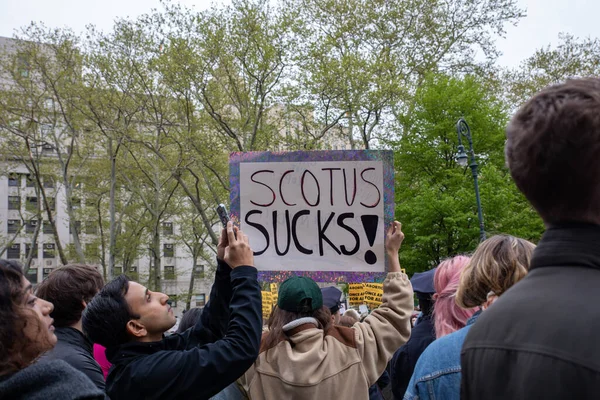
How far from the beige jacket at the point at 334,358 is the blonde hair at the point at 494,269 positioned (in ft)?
1.78

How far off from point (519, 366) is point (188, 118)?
20.7 meters

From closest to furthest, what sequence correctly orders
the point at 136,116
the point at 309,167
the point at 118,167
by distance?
1. the point at 309,167
2. the point at 136,116
3. the point at 118,167

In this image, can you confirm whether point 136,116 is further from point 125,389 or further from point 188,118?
point 125,389

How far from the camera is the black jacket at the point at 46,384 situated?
1.70 m

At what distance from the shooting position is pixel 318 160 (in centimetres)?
352

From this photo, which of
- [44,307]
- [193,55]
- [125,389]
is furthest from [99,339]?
[193,55]

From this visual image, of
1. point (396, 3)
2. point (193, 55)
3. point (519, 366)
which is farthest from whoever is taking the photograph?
point (396, 3)

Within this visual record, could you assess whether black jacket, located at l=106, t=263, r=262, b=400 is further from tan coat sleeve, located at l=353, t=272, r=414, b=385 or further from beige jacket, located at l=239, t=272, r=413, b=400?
tan coat sleeve, located at l=353, t=272, r=414, b=385

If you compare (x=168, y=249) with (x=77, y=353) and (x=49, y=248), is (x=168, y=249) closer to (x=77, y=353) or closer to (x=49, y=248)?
(x=49, y=248)

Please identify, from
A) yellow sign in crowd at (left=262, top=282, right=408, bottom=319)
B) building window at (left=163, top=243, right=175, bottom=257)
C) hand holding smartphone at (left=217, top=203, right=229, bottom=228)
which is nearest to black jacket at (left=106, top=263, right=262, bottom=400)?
hand holding smartphone at (left=217, top=203, right=229, bottom=228)

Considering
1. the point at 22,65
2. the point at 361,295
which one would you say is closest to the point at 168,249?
the point at 22,65

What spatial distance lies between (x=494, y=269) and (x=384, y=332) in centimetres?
78

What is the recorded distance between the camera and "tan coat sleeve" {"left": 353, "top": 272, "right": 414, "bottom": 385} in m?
2.98

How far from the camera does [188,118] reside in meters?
21.3
